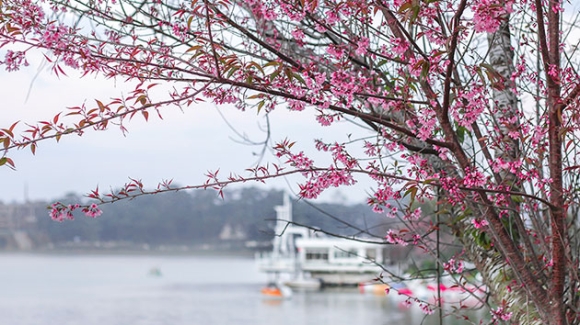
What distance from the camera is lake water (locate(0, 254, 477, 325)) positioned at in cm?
2805

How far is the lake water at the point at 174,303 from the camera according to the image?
28047 millimetres

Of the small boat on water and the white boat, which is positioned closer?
the small boat on water

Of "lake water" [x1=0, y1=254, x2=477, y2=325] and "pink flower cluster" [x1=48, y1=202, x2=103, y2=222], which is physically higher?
"pink flower cluster" [x1=48, y1=202, x2=103, y2=222]

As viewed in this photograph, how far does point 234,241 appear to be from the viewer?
50.3m

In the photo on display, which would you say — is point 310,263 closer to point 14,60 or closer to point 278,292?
point 278,292

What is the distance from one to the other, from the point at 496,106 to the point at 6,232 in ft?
207

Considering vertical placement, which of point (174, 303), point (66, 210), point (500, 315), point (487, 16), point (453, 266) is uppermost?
point (487, 16)

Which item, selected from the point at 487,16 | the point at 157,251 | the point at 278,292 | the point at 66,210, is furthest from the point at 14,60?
the point at 157,251

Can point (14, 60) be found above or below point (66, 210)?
above

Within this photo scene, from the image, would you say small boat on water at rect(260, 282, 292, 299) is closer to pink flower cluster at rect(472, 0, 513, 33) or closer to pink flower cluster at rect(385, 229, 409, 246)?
pink flower cluster at rect(385, 229, 409, 246)

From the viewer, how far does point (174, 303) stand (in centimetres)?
3534

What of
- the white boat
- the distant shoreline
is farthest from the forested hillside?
the white boat

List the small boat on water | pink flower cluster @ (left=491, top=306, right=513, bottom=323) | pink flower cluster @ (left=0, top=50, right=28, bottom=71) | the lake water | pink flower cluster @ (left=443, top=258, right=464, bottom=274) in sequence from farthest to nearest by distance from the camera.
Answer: the small boat on water < the lake water < pink flower cluster @ (left=443, top=258, right=464, bottom=274) < pink flower cluster @ (left=491, top=306, right=513, bottom=323) < pink flower cluster @ (left=0, top=50, right=28, bottom=71)

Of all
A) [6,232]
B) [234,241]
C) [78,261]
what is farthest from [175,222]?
[78,261]
